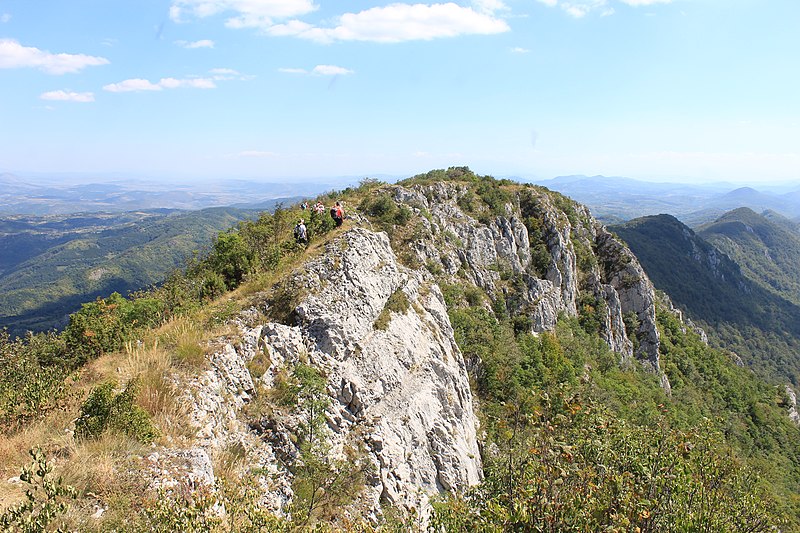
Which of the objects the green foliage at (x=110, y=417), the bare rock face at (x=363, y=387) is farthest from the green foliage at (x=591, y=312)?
the green foliage at (x=110, y=417)

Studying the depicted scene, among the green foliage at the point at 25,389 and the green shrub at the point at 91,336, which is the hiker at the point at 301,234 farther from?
the green foliage at the point at 25,389

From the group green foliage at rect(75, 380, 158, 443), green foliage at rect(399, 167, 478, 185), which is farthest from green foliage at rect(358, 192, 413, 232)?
green foliage at rect(75, 380, 158, 443)

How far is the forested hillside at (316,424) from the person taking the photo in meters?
5.68

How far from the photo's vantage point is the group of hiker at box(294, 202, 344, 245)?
594 inches

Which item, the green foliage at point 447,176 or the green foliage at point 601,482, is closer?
the green foliage at point 601,482

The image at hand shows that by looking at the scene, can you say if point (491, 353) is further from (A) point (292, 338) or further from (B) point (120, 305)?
(B) point (120, 305)

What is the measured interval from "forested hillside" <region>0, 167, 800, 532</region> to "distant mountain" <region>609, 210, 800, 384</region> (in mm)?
97666

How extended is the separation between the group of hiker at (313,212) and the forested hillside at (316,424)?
305 mm

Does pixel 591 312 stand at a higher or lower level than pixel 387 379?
lower

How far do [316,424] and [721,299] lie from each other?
13521 cm

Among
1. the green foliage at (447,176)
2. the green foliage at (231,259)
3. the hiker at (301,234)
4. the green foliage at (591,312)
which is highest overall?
the green foliage at (447,176)

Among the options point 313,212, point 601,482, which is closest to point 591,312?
point 313,212

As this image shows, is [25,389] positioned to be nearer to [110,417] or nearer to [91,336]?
[110,417]

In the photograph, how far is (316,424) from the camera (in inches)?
335
